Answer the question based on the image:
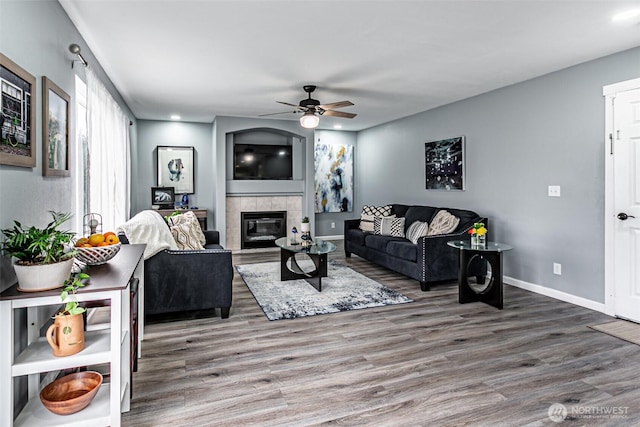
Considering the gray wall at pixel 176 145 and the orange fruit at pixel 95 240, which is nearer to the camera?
the orange fruit at pixel 95 240

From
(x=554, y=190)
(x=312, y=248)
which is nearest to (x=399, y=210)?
(x=312, y=248)

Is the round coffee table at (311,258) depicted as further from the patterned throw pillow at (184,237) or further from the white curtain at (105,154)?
the white curtain at (105,154)

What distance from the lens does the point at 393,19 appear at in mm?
2869

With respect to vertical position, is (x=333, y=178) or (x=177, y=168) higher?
(x=177, y=168)

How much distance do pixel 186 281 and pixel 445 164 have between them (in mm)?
4166

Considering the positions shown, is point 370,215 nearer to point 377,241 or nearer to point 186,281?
point 377,241

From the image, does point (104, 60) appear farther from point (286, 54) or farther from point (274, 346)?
point (274, 346)

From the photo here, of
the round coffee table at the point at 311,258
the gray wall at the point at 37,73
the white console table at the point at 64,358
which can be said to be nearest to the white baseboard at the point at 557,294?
the round coffee table at the point at 311,258

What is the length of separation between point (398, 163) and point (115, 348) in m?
6.04

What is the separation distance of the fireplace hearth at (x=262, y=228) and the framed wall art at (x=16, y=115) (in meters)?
5.20

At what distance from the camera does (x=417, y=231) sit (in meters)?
5.36

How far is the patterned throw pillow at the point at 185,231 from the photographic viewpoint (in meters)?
3.99

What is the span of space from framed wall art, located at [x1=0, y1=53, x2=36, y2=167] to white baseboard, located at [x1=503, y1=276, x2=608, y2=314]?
15.7ft

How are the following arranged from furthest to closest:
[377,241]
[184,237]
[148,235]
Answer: [377,241]
[184,237]
[148,235]
